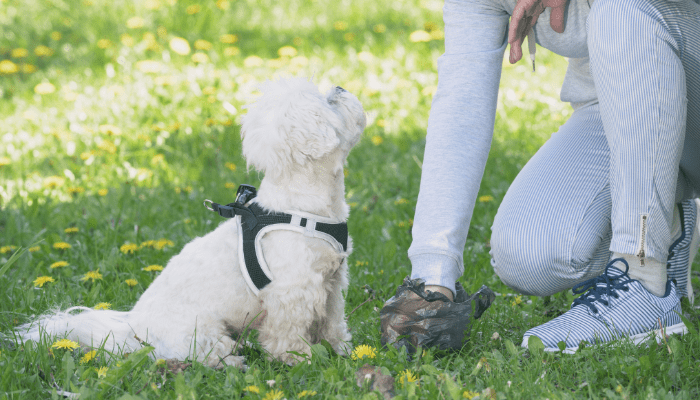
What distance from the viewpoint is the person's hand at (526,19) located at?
2217 mm

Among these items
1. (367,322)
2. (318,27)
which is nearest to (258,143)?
(367,322)

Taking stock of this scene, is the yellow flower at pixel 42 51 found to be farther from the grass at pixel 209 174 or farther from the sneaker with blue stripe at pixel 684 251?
the sneaker with blue stripe at pixel 684 251

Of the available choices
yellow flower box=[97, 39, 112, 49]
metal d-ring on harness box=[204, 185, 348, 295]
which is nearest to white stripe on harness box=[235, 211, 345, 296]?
metal d-ring on harness box=[204, 185, 348, 295]

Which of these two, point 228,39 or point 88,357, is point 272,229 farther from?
point 228,39

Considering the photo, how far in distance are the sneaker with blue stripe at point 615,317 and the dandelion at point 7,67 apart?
526 cm

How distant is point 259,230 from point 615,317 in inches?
45.4

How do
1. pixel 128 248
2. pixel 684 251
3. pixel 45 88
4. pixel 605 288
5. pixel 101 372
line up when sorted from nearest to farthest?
pixel 101 372, pixel 605 288, pixel 684 251, pixel 128 248, pixel 45 88

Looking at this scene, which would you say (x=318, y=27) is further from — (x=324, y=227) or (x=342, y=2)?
(x=324, y=227)

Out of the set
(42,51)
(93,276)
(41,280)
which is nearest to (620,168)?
(93,276)

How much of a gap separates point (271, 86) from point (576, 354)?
1.28 metres

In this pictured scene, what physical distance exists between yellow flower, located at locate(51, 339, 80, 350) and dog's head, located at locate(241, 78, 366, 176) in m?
0.78

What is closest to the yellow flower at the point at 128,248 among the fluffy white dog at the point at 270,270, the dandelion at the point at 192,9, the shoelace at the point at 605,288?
the fluffy white dog at the point at 270,270

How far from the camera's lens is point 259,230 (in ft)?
7.08

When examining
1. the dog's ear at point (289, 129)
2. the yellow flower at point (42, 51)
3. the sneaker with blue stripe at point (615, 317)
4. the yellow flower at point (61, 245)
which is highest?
the dog's ear at point (289, 129)
